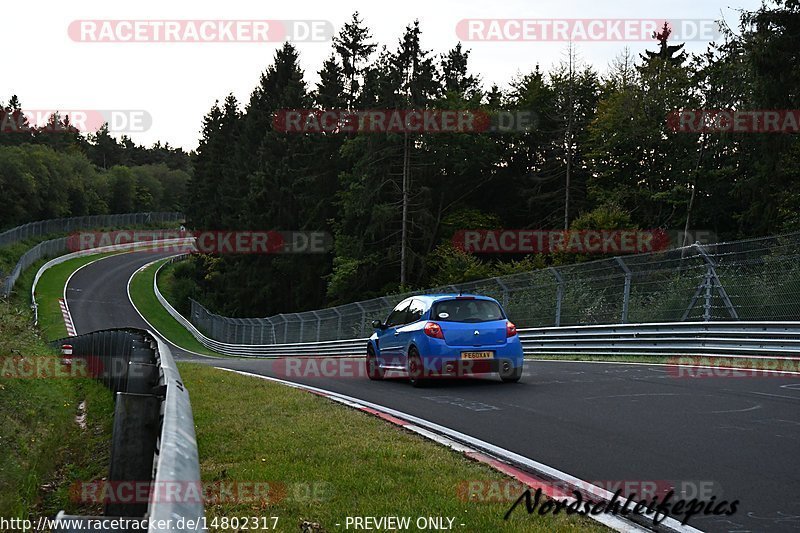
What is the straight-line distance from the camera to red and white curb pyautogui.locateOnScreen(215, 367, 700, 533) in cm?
480

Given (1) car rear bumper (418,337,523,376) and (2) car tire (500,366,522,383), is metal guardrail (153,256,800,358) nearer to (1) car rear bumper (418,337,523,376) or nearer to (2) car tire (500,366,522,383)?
(2) car tire (500,366,522,383)

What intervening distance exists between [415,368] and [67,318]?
49462 millimetres

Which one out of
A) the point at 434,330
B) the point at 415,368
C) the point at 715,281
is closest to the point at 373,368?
the point at 415,368

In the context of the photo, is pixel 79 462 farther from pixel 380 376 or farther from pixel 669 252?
pixel 669 252

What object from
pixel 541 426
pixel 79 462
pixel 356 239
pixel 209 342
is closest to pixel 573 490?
pixel 541 426

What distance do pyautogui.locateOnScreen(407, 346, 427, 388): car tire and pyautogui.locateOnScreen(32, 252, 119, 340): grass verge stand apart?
113 feet

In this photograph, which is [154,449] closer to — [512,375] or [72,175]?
[512,375]

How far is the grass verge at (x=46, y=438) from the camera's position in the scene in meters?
8.05

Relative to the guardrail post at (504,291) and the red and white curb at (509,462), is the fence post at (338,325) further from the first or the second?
the red and white curb at (509,462)

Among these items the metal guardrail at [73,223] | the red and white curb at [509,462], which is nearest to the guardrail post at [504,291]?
the red and white curb at [509,462]

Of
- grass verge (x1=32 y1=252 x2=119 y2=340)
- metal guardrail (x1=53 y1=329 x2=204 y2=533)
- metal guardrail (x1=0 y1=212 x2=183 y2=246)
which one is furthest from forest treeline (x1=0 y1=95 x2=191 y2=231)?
metal guardrail (x1=53 y1=329 x2=204 y2=533)

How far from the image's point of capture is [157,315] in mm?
65500

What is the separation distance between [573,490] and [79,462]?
674 centimetres

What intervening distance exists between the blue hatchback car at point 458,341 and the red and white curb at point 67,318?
137 feet
